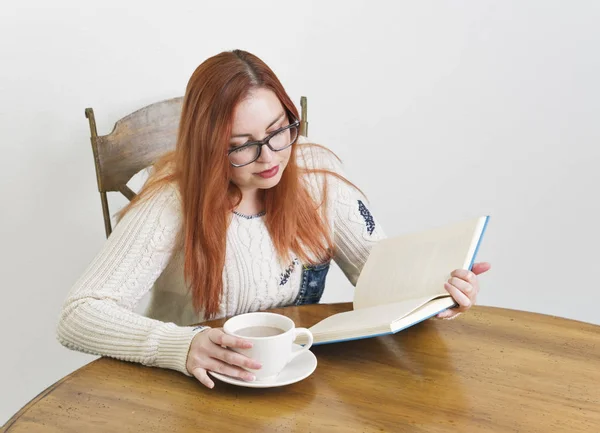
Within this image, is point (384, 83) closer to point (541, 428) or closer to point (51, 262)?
point (51, 262)

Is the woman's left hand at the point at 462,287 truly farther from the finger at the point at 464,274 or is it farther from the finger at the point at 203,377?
the finger at the point at 203,377

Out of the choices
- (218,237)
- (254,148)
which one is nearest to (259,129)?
(254,148)

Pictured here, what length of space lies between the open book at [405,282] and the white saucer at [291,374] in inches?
1.6

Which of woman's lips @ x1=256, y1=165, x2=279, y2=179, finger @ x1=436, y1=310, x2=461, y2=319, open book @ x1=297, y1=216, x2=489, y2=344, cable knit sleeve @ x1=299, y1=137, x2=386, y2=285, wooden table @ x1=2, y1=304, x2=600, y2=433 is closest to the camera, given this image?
wooden table @ x1=2, y1=304, x2=600, y2=433

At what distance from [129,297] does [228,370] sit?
0.34m

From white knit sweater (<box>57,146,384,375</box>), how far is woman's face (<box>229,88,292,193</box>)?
0.14m

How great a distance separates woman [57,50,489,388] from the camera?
1153 millimetres

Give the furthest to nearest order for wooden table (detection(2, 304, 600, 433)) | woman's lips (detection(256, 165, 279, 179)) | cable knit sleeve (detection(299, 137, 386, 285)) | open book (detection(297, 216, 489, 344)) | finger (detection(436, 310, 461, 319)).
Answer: cable knit sleeve (detection(299, 137, 386, 285)), woman's lips (detection(256, 165, 279, 179)), finger (detection(436, 310, 461, 319)), open book (detection(297, 216, 489, 344)), wooden table (detection(2, 304, 600, 433))

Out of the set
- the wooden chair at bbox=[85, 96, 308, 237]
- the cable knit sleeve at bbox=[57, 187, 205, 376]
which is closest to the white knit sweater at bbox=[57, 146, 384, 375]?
the cable knit sleeve at bbox=[57, 187, 205, 376]

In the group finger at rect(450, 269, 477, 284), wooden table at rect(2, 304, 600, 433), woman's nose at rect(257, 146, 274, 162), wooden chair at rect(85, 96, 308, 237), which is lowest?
wooden table at rect(2, 304, 600, 433)

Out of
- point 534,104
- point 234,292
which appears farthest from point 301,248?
point 534,104

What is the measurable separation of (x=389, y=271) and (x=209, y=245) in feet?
1.08

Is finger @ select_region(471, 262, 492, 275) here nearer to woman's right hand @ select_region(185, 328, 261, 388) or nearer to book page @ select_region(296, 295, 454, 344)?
book page @ select_region(296, 295, 454, 344)

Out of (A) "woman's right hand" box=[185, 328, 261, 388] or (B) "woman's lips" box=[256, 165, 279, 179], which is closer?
(A) "woman's right hand" box=[185, 328, 261, 388]
